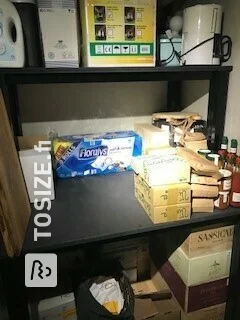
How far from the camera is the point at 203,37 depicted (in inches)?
45.7

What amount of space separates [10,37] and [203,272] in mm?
1287

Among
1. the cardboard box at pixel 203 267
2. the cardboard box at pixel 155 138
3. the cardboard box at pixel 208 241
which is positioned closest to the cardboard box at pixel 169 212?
the cardboard box at pixel 208 241

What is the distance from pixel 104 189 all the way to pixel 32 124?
1.97 ft

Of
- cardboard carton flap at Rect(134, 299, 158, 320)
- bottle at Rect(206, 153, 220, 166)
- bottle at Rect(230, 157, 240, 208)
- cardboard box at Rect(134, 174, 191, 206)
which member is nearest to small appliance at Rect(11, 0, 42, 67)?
cardboard box at Rect(134, 174, 191, 206)

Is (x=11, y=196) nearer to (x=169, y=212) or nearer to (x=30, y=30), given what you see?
(x=169, y=212)

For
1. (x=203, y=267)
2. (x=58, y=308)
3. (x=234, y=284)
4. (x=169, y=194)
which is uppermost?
(x=169, y=194)

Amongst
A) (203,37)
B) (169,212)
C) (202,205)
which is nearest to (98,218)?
(169,212)

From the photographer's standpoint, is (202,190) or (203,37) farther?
(203,37)

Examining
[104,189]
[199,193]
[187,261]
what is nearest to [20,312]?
[104,189]

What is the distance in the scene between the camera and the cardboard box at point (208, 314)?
1276 mm

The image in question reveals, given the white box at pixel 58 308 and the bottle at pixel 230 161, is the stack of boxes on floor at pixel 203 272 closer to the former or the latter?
the bottle at pixel 230 161

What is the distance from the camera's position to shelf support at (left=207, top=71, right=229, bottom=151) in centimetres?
128

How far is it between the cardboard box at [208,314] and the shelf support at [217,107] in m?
0.81

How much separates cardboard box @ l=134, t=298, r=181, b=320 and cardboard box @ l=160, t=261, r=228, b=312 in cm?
5
